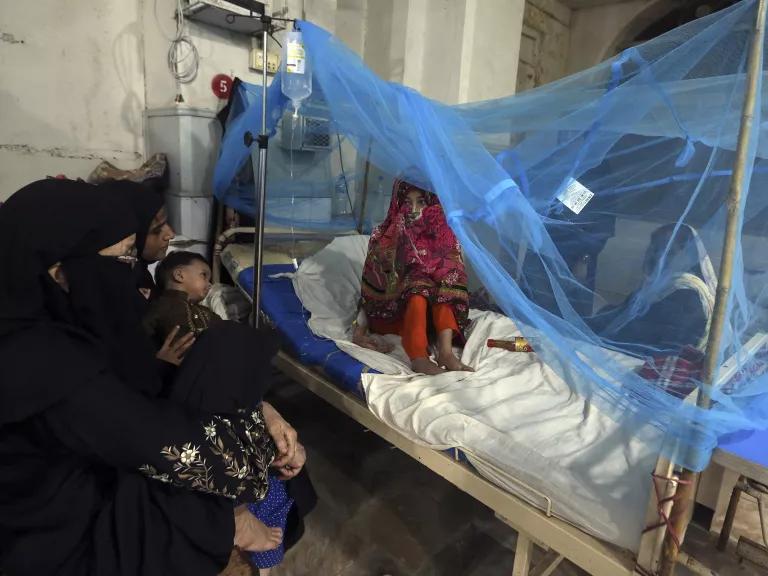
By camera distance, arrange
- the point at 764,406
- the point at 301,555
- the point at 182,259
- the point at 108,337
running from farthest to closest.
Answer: the point at 182,259 → the point at 301,555 → the point at 764,406 → the point at 108,337

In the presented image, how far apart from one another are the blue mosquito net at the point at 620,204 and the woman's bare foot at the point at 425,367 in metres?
0.46

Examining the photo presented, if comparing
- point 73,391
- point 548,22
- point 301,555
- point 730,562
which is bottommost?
point 301,555

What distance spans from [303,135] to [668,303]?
1823 millimetres

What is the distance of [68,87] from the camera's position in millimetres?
2680

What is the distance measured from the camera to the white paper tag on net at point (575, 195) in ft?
4.67

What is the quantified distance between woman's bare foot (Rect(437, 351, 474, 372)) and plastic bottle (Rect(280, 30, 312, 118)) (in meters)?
1.10

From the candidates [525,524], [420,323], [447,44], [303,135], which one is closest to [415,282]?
[420,323]

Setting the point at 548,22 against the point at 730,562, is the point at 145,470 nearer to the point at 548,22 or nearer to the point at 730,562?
the point at 730,562

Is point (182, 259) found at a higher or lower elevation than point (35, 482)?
higher

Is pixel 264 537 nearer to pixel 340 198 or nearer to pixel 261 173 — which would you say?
pixel 261 173

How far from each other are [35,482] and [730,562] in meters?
1.56

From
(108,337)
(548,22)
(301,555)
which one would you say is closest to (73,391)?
(108,337)

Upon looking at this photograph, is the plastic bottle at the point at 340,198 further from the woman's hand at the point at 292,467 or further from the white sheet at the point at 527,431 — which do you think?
the woman's hand at the point at 292,467

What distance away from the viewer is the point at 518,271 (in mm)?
1394
